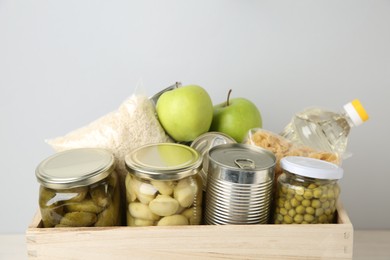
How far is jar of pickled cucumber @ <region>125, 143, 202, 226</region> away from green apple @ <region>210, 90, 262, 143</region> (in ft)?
0.43

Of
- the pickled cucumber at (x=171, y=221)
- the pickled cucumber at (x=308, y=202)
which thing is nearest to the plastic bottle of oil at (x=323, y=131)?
the pickled cucumber at (x=308, y=202)

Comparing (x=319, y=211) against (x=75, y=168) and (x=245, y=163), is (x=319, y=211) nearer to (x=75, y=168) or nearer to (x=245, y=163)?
(x=245, y=163)

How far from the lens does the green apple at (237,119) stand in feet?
2.33

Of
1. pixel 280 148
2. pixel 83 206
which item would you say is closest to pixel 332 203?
pixel 280 148

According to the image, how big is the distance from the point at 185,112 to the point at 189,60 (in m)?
0.21

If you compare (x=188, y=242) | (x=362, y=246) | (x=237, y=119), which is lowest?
(x=362, y=246)

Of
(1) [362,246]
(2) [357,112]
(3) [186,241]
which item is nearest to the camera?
(3) [186,241]

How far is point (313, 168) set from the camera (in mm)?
555

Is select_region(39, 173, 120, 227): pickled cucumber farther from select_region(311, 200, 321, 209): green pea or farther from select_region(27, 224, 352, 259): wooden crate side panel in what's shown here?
select_region(311, 200, 321, 209): green pea

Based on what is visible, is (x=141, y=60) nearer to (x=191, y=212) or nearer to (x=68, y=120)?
(x=68, y=120)

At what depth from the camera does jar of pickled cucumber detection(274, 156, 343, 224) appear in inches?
22.0

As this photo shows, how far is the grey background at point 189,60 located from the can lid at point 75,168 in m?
0.27

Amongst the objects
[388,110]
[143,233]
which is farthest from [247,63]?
[143,233]

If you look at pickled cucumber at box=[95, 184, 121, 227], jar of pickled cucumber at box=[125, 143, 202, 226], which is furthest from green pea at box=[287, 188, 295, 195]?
pickled cucumber at box=[95, 184, 121, 227]
